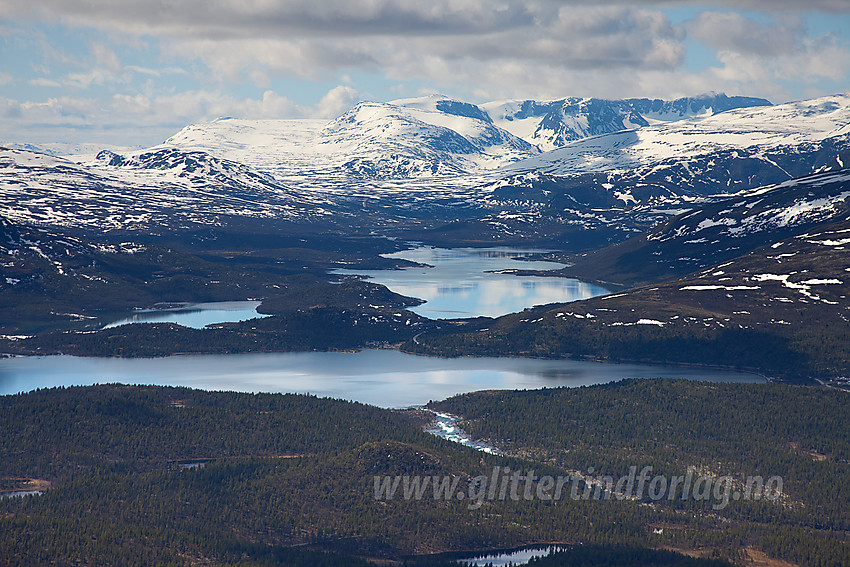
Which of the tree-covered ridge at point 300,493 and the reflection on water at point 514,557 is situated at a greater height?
the tree-covered ridge at point 300,493

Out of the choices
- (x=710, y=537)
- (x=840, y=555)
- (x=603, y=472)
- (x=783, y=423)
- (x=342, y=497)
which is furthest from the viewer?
(x=783, y=423)

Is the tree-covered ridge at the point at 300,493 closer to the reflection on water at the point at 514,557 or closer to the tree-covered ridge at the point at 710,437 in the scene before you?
the tree-covered ridge at the point at 710,437

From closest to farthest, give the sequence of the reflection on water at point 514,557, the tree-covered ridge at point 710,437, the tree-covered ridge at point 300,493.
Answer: the tree-covered ridge at point 300,493 → the reflection on water at point 514,557 → the tree-covered ridge at point 710,437

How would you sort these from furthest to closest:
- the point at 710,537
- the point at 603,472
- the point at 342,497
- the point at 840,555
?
the point at 603,472
the point at 342,497
the point at 710,537
the point at 840,555

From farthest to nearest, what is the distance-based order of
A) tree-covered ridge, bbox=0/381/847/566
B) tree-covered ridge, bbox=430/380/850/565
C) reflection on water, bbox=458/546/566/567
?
1. tree-covered ridge, bbox=430/380/850/565
2. reflection on water, bbox=458/546/566/567
3. tree-covered ridge, bbox=0/381/847/566

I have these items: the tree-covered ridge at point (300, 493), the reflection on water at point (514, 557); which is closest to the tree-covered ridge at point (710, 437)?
the tree-covered ridge at point (300, 493)

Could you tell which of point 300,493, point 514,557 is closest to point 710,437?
point 514,557

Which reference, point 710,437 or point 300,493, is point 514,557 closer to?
point 300,493

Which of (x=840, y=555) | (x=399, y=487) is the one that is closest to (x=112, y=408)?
(x=399, y=487)

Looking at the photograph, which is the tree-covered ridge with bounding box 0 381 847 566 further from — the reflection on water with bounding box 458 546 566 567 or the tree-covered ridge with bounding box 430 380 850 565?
the reflection on water with bounding box 458 546 566 567

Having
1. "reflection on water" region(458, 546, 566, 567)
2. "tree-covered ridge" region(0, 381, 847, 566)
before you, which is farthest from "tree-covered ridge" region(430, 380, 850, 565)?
"reflection on water" region(458, 546, 566, 567)

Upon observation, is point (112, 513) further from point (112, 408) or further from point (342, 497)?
point (112, 408)
